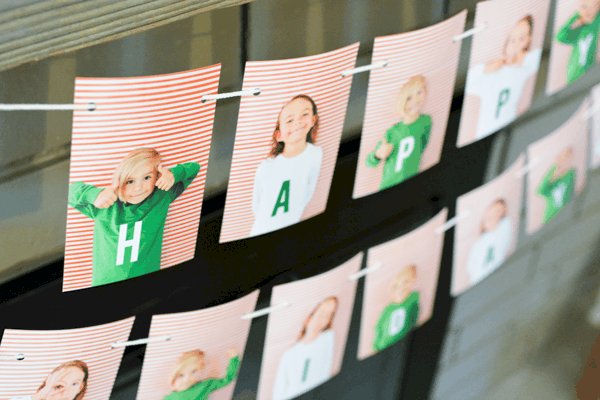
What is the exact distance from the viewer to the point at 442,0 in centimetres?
74

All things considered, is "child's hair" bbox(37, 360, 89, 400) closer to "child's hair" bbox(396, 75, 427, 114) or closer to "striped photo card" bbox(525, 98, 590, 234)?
"child's hair" bbox(396, 75, 427, 114)

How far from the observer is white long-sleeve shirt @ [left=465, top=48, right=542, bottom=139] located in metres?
0.82

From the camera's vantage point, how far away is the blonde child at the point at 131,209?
54 cm

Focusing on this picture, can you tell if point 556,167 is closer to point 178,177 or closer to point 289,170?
point 289,170

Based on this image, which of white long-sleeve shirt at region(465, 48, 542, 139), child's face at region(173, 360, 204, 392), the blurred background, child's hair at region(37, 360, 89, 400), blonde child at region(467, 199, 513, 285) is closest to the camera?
the blurred background

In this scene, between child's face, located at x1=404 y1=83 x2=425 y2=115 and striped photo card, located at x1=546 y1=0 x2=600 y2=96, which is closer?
child's face, located at x1=404 y1=83 x2=425 y2=115

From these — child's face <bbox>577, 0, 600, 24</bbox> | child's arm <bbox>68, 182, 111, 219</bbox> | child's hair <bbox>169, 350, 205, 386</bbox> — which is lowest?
child's hair <bbox>169, 350, 205, 386</bbox>

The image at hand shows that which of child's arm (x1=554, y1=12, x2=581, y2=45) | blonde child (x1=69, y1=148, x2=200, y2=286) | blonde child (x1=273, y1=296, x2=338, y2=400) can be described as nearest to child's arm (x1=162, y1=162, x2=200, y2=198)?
blonde child (x1=69, y1=148, x2=200, y2=286)

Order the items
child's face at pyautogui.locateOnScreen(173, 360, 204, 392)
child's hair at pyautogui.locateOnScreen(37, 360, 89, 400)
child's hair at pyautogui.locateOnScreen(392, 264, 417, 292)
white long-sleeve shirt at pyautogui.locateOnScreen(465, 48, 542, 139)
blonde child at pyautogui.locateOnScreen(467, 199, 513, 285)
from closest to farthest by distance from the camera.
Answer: child's hair at pyautogui.locateOnScreen(37, 360, 89, 400) → child's face at pyautogui.locateOnScreen(173, 360, 204, 392) → white long-sleeve shirt at pyautogui.locateOnScreen(465, 48, 542, 139) → child's hair at pyautogui.locateOnScreen(392, 264, 417, 292) → blonde child at pyautogui.locateOnScreen(467, 199, 513, 285)

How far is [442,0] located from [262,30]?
0.28 metres

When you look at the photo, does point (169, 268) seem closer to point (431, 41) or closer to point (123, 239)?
point (123, 239)

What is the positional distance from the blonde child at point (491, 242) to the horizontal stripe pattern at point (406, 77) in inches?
11.5

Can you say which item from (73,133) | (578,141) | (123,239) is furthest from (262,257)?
(578,141)

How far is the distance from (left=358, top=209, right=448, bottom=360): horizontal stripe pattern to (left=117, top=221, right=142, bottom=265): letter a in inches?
15.5
